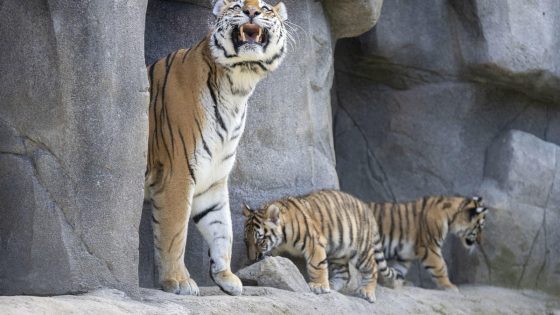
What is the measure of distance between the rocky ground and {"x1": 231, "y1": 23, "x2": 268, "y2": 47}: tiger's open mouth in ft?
4.67

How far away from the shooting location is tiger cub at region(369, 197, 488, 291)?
30.1 feet

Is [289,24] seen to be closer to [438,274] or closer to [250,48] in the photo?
[250,48]

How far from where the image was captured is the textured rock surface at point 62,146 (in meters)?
5.71

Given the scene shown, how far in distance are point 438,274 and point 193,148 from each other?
3159 millimetres

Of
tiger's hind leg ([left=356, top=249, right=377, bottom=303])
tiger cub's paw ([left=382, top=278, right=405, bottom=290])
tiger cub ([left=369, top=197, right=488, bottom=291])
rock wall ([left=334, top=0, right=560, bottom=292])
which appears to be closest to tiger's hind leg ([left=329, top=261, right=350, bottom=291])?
tiger's hind leg ([left=356, top=249, right=377, bottom=303])

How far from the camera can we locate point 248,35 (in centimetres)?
667

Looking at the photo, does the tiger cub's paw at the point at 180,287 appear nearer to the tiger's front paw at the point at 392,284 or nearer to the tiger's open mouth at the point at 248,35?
the tiger's open mouth at the point at 248,35

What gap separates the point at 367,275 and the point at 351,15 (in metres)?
1.86

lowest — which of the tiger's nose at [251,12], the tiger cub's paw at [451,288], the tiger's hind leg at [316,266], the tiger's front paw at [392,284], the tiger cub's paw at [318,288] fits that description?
the tiger cub's paw at [451,288]

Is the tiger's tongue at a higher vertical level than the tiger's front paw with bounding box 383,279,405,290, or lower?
higher

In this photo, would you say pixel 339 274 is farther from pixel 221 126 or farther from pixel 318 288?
pixel 221 126

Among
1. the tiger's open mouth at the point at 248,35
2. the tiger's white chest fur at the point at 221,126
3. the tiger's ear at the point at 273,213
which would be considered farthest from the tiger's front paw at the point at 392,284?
the tiger's open mouth at the point at 248,35

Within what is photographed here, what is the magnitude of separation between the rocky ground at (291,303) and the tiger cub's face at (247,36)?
4.40ft

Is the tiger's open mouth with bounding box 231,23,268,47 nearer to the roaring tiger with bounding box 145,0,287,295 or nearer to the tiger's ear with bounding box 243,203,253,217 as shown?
the roaring tiger with bounding box 145,0,287,295
